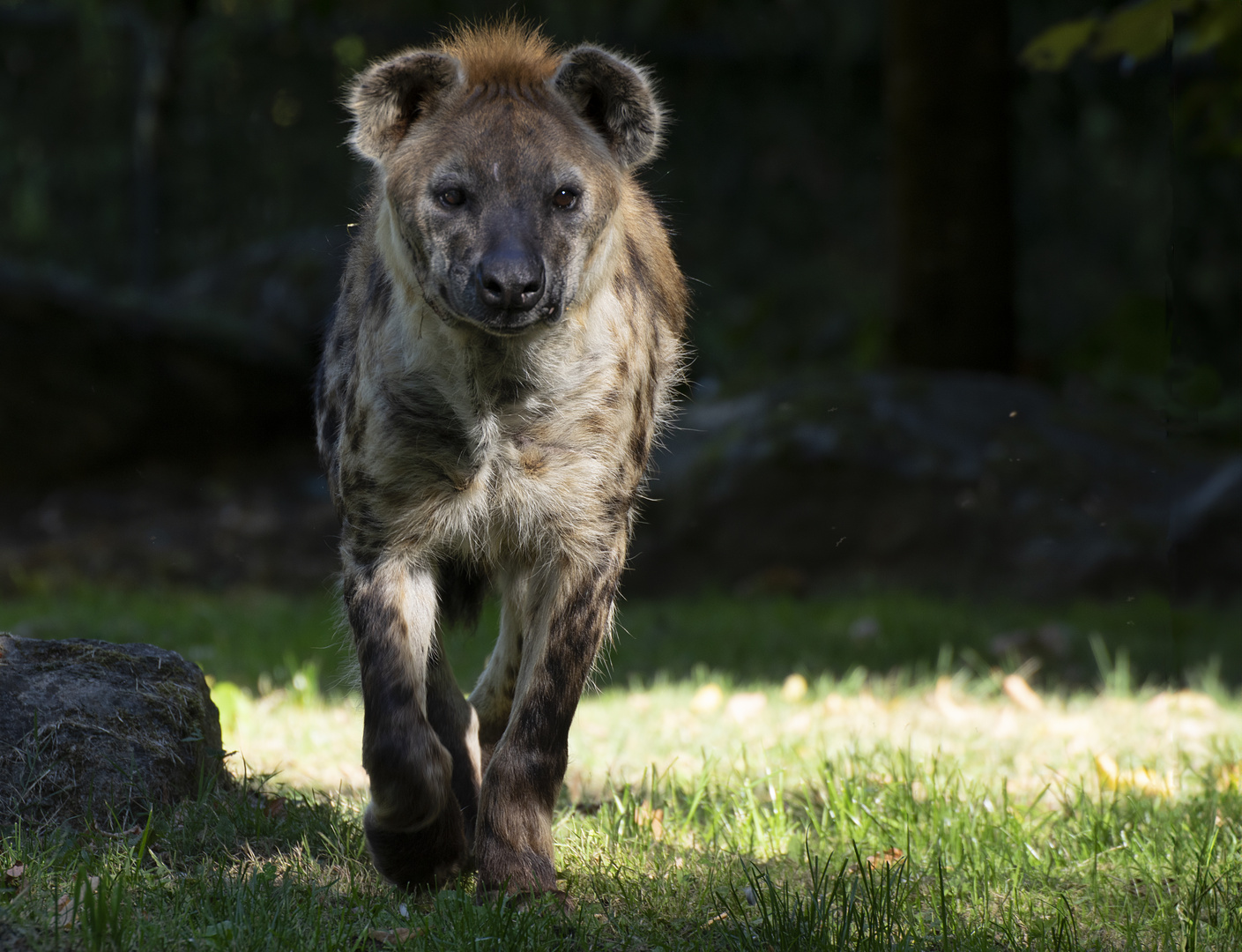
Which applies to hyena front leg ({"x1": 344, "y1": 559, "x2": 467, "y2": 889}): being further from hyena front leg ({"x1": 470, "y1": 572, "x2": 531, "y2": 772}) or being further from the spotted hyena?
hyena front leg ({"x1": 470, "y1": 572, "x2": 531, "y2": 772})

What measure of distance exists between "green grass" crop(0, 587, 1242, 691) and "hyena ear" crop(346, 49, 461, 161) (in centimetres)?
245

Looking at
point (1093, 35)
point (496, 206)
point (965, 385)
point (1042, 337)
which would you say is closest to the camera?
point (496, 206)

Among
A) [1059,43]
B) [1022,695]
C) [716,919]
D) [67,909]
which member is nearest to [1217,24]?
[1059,43]

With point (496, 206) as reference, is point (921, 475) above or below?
below

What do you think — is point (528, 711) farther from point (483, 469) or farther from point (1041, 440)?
point (1041, 440)

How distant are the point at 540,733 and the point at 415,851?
1.28 ft

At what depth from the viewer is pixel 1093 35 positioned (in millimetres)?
5805

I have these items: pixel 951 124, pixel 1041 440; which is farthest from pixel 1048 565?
pixel 951 124

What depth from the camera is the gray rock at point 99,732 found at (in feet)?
9.68

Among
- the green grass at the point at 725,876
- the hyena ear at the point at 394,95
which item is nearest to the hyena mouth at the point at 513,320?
the hyena ear at the point at 394,95

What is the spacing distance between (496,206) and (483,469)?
62 cm

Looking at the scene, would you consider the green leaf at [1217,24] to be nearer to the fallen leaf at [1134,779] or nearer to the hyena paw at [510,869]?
the fallen leaf at [1134,779]

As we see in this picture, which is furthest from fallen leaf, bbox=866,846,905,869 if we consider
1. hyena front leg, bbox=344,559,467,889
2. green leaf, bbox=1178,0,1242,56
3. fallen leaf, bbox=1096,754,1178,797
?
green leaf, bbox=1178,0,1242,56

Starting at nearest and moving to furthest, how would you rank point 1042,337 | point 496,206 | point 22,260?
point 496,206 < point 22,260 < point 1042,337
